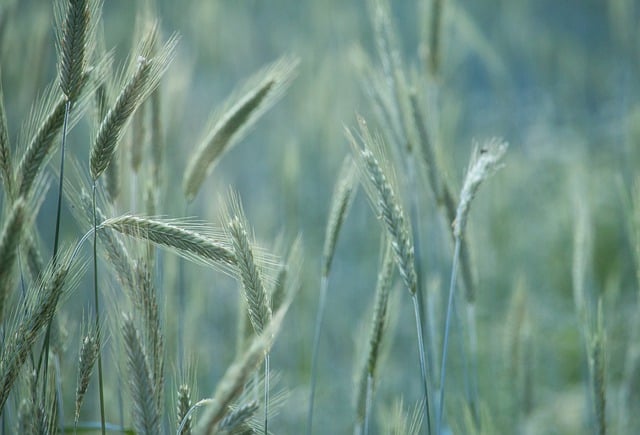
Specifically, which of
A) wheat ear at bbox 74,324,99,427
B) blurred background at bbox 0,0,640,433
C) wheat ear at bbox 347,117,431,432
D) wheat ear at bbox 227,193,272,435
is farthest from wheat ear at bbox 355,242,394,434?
wheat ear at bbox 74,324,99,427

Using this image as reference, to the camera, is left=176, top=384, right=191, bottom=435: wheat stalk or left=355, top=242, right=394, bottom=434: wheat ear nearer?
left=176, top=384, right=191, bottom=435: wheat stalk

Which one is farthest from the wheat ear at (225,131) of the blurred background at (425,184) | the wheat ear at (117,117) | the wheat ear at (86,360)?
the wheat ear at (86,360)

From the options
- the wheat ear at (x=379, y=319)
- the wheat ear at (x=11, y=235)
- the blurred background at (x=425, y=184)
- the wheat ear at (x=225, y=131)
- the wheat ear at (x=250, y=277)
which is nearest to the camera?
the wheat ear at (x=11, y=235)

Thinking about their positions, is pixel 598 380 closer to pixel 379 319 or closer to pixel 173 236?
pixel 379 319

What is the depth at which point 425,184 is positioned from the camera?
1423 mm

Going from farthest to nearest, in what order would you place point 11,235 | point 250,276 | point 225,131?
point 225,131 < point 250,276 < point 11,235

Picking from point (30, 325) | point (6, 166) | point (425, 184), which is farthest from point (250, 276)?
point (425, 184)

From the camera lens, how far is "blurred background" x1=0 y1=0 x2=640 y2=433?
2079mm

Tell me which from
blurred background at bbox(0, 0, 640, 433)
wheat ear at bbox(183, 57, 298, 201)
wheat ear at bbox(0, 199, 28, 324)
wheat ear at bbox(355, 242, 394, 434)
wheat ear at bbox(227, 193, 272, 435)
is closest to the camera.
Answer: wheat ear at bbox(0, 199, 28, 324)

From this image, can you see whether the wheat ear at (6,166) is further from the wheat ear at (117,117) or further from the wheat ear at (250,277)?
the wheat ear at (250,277)

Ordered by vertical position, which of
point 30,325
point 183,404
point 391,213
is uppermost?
point 391,213

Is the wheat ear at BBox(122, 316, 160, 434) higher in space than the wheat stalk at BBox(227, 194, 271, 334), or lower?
lower

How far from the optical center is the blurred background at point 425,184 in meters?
2.08

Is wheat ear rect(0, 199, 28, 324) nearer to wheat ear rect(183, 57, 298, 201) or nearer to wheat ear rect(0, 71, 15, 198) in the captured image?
wheat ear rect(0, 71, 15, 198)
